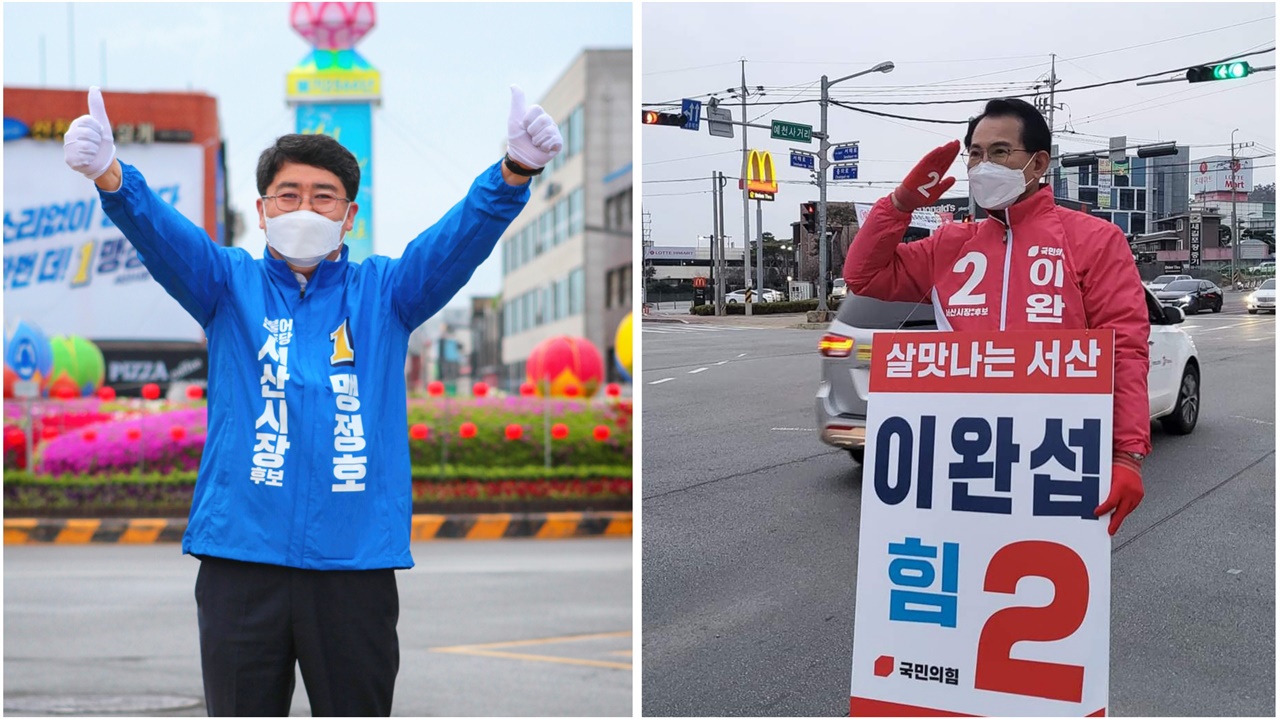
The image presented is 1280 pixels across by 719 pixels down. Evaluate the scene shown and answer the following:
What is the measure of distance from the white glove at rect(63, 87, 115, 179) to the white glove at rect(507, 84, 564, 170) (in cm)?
77

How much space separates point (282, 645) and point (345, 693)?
0.54 feet

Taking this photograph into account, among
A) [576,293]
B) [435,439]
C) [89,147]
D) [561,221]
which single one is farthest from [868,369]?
[561,221]

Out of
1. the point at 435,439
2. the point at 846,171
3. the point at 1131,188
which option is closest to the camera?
the point at 1131,188

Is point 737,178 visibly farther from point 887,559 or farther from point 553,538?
point 553,538

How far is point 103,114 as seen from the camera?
261cm

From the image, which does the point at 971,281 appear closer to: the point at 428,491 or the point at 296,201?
the point at 296,201

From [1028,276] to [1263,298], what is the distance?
4.27 ft

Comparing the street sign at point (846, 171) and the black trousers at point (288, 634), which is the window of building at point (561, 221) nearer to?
the street sign at point (846, 171)

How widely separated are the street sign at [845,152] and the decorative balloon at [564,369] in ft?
37.2

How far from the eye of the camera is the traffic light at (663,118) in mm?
4141

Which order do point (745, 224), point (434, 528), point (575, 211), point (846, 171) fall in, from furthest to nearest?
point (575, 211) → point (434, 528) → point (745, 224) → point (846, 171)

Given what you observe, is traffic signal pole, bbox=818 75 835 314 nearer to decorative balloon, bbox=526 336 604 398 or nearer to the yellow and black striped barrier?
the yellow and black striped barrier

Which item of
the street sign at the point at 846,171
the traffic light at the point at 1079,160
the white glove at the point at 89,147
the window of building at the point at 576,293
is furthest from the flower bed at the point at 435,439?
the window of building at the point at 576,293

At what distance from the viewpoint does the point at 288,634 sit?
2656mm
